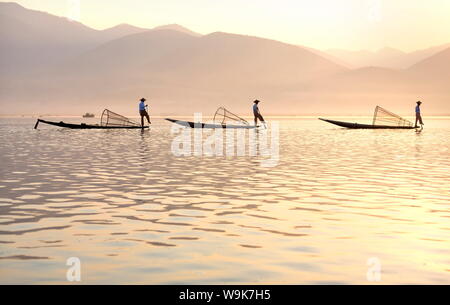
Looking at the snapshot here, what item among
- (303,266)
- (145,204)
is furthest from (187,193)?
(303,266)

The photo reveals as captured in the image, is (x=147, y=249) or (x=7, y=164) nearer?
(x=147, y=249)

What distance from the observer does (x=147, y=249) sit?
33.8 ft

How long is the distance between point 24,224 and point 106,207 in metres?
2.29

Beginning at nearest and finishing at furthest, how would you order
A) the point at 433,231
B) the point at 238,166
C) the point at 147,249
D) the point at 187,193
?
the point at 147,249 → the point at 433,231 → the point at 187,193 → the point at 238,166

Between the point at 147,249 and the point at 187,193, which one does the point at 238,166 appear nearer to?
the point at 187,193

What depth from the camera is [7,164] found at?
79.2 ft

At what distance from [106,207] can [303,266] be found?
5.99 meters

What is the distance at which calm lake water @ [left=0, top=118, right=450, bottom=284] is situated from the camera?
9125mm

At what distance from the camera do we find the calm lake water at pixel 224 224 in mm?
9125

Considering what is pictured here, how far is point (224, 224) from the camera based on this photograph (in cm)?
1231
